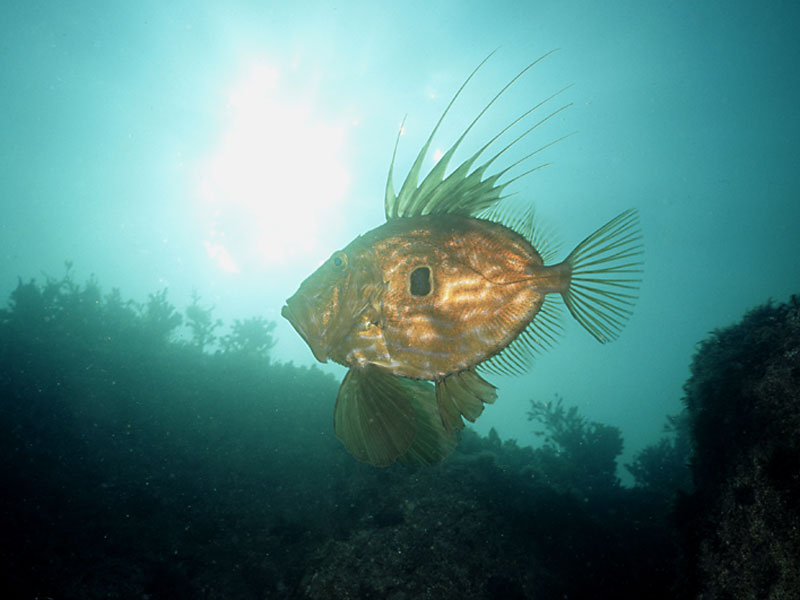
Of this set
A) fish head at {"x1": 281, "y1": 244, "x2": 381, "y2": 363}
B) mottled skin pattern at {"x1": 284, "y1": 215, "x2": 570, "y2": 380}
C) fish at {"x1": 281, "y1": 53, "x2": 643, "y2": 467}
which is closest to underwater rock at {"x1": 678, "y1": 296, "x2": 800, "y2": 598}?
fish at {"x1": 281, "y1": 53, "x2": 643, "y2": 467}

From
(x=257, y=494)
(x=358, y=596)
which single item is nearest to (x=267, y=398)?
(x=257, y=494)

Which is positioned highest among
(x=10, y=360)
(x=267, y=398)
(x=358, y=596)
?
(x=10, y=360)

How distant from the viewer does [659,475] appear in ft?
34.7

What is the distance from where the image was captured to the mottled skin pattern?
1737 millimetres

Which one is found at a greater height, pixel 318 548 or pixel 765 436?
pixel 318 548

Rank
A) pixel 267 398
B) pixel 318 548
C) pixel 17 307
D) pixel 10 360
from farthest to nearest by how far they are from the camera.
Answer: pixel 17 307, pixel 267 398, pixel 10 360, pixel 318 548

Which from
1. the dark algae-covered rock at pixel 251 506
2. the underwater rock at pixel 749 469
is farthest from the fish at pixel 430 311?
the dark algae-covered rock at pixel 251 506

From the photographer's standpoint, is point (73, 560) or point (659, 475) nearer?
point (73, 560)

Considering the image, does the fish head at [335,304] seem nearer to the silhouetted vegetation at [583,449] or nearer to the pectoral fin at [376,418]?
the pectoral fin at [376,418]

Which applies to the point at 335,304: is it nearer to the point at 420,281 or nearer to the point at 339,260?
the point at 339,260

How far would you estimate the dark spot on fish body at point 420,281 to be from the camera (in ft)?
5.88

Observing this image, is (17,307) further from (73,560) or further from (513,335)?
(513,335)

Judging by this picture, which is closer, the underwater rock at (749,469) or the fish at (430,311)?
the fish at (430,311)

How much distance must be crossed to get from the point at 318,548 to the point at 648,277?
66.9 meters
